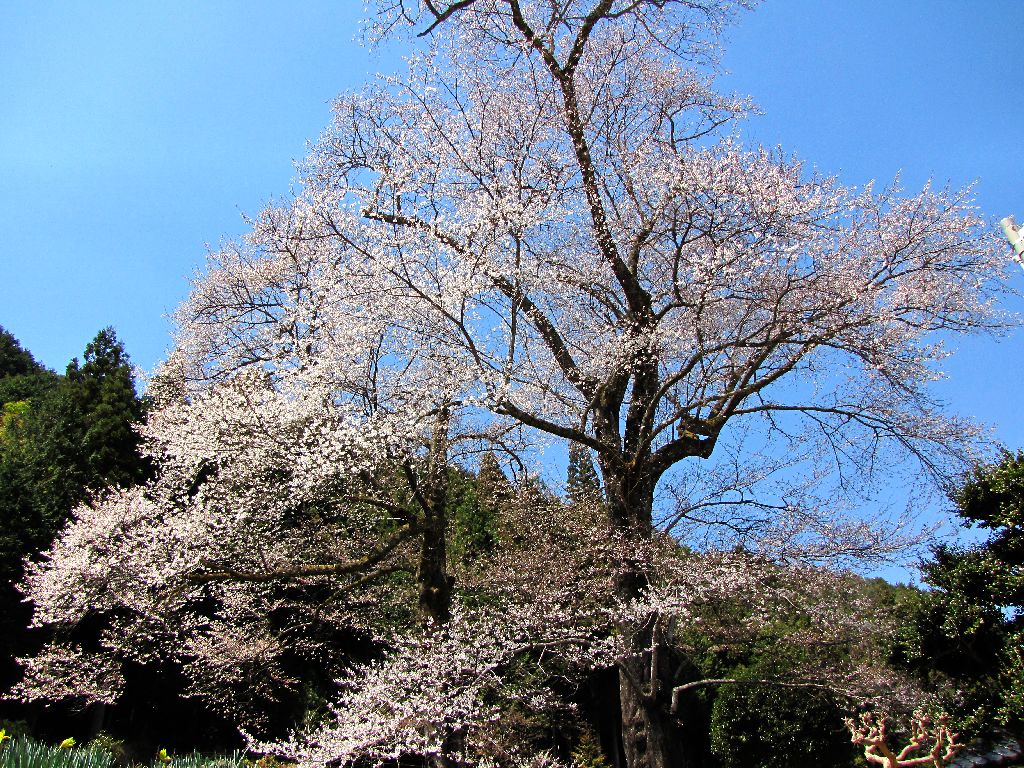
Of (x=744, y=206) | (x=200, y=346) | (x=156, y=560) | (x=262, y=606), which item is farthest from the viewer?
(x=262, y=606)

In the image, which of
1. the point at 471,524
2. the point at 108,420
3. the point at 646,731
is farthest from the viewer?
the point at 108,420

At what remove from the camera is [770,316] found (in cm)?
829

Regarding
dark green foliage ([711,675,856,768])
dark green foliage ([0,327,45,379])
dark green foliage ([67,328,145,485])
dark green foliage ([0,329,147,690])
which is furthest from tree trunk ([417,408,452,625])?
dark green foliage ([0,327,45,379])

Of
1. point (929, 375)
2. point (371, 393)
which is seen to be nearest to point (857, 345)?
point (929, 375)

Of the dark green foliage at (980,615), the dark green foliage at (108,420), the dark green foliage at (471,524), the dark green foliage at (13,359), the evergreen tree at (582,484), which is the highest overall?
the dark green foliage at (13,359)

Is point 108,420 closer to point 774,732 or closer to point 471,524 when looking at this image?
point 471,524

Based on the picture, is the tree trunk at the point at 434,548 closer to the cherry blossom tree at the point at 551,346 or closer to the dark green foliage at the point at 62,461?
the cherry blossom tree at the point at 551,346

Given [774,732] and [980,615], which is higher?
[980,615]

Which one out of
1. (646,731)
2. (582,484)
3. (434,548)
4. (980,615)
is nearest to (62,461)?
(434,548)

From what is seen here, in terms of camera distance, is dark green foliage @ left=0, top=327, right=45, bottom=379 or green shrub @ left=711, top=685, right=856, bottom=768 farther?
dark green foliage @ left=0, top=327, right=45, bottom=379

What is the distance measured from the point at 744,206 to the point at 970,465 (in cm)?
393

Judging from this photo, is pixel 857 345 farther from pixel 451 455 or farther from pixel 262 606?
pixel 262 606

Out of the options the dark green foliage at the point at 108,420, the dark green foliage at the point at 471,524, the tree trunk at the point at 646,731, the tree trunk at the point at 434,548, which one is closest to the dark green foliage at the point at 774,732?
the tree trunk at the point at 646,731

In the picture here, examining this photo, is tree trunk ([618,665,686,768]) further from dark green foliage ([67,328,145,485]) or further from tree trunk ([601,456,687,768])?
dark green foliage ([67,328,145,485])
